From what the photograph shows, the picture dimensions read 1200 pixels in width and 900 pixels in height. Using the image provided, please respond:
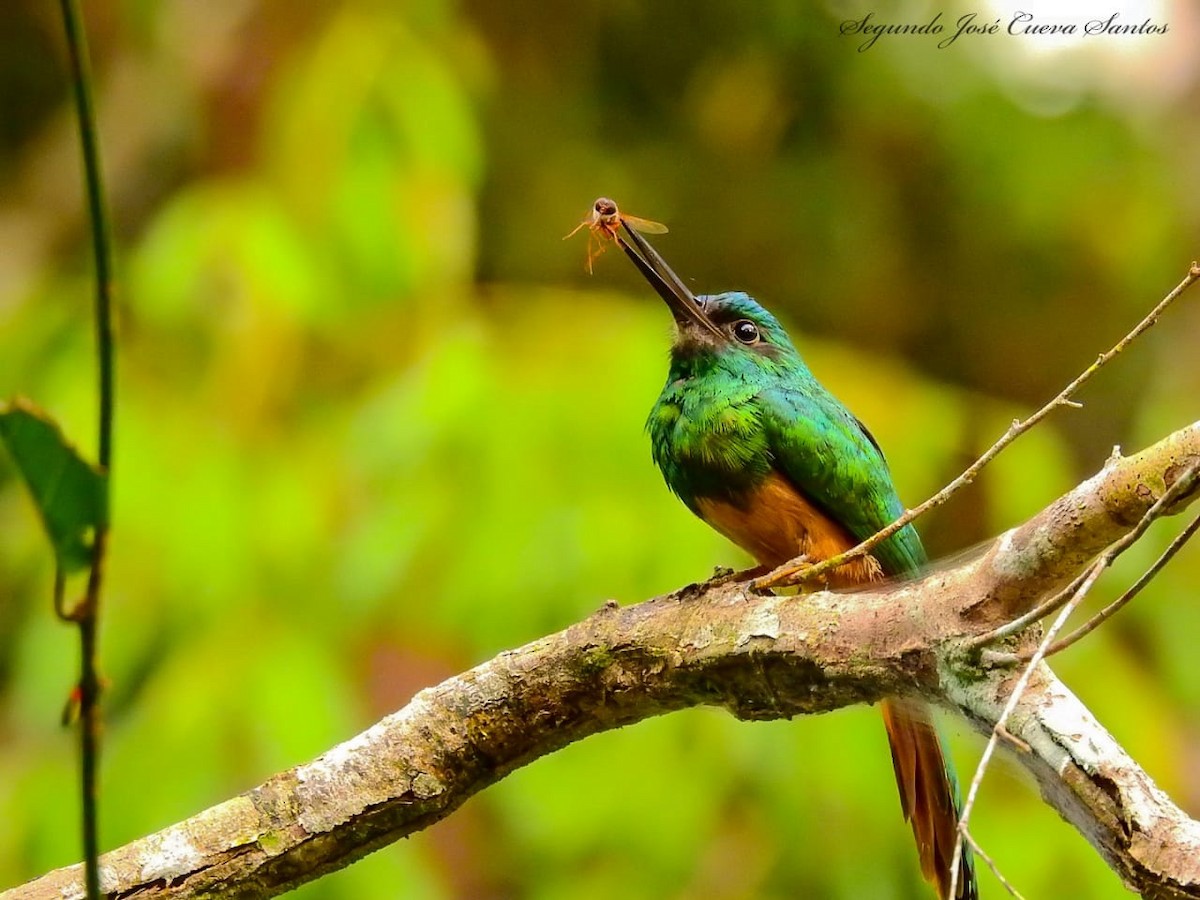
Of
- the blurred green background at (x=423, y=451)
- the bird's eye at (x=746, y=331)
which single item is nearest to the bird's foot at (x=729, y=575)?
the bird's eye at (x=746, y=331)

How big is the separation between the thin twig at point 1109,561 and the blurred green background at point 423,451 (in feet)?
5.20

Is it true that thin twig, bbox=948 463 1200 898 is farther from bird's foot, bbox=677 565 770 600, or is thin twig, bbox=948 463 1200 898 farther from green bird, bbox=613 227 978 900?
green bird, bbox=613 227 978 900

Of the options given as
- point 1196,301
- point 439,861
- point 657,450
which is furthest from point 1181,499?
point 1196,301

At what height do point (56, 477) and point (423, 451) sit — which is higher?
point (423, 451)

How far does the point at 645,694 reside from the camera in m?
1.70

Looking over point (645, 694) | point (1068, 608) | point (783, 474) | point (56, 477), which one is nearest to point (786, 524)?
point (783, 474)

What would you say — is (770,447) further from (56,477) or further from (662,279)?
(56,477)

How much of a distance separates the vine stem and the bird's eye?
2.03 metres

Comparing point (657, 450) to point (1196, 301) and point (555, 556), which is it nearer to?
point (555, 556)

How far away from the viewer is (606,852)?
305 cm

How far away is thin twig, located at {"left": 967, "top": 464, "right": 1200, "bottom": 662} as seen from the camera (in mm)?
1167

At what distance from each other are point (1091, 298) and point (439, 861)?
9.85 ft

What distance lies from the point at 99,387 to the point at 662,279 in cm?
194

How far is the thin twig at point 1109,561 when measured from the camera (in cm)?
117
